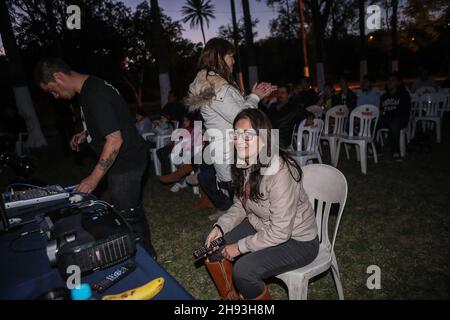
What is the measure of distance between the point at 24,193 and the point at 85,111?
0.79m

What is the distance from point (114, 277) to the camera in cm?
139

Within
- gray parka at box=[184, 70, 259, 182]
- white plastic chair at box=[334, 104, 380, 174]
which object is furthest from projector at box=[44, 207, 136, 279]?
white plastic chair at box=[334, 104, 380, 174]

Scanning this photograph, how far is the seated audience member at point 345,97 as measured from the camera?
7.53 m

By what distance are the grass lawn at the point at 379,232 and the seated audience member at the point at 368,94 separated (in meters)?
1.55

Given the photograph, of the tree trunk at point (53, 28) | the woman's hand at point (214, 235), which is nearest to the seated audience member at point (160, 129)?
the woman's hand at point (214, 235)

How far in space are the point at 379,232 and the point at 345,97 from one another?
492 cm

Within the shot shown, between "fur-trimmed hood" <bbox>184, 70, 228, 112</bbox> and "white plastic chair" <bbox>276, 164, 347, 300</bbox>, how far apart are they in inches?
39.2

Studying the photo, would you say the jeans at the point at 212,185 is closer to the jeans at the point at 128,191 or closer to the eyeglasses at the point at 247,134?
the jeans at the point at 128,191

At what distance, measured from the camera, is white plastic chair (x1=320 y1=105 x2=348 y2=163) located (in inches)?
234

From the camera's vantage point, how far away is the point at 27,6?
13.6 m

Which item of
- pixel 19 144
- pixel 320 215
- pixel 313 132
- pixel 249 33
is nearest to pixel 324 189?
pixel 320 215

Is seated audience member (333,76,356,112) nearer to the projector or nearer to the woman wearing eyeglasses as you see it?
the woman wearing eyeglasses

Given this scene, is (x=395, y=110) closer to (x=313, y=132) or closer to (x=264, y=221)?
(x=313, y=132)

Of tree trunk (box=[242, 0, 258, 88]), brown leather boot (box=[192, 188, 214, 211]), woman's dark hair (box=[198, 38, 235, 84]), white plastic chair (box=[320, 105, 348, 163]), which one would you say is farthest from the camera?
tree trunk (box=[242, 0, 258, 88])
